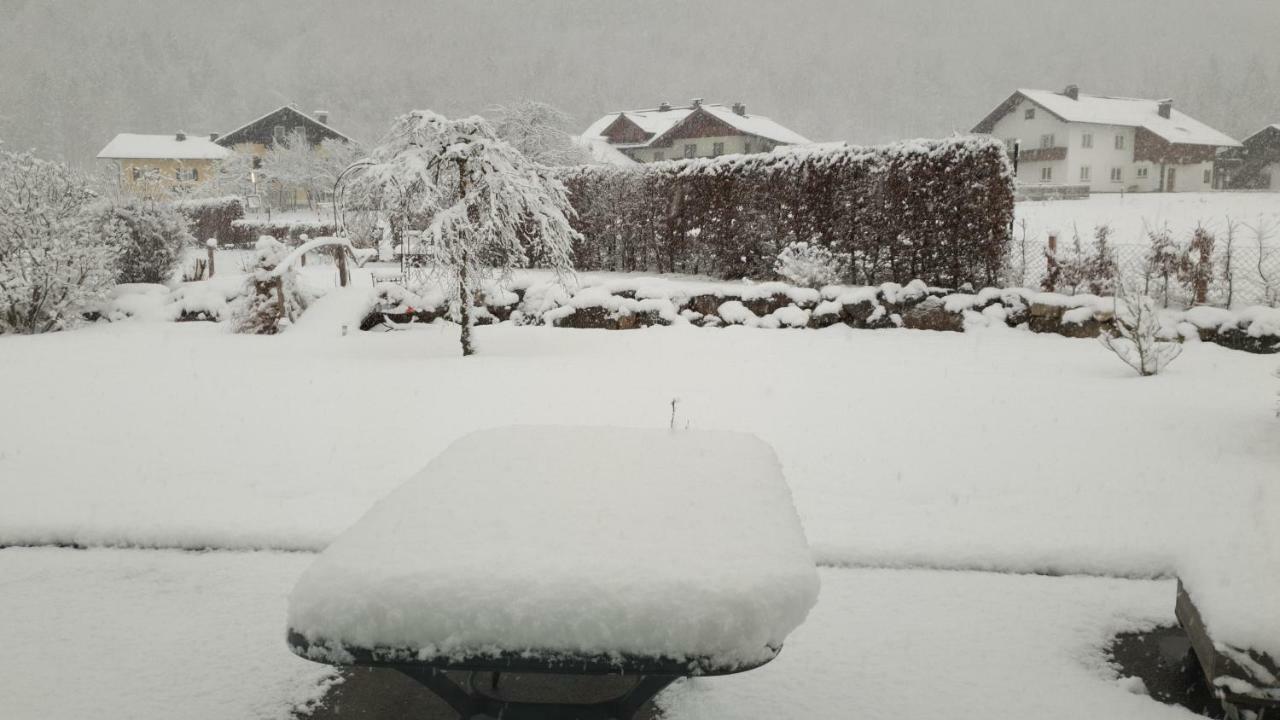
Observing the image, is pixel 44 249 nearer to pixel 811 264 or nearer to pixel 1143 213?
pixel 811 264

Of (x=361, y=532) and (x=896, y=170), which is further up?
(x=896, y=170)

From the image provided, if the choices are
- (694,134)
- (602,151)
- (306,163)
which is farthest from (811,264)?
(306,163)

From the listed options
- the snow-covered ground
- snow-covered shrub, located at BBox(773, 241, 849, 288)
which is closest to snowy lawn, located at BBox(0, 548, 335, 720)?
snow-covered shrub, located at BBox(773, 241, 849, 288)

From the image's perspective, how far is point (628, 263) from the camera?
16.3m

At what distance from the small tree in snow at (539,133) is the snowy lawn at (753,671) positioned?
31.7 metres

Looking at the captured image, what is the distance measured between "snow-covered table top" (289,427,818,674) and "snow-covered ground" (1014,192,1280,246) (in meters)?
20.9

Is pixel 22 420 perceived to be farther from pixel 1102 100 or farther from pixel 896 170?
pixel 1102 100

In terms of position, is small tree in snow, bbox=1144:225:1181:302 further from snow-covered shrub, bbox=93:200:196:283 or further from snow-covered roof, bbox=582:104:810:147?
snow-covered roof, bbox=582:104:810:147

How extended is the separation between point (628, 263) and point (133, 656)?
46.2 feet

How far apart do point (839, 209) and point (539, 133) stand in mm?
25390

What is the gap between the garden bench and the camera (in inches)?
80.4

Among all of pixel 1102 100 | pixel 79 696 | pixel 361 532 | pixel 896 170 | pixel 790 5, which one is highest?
pixel 790 5

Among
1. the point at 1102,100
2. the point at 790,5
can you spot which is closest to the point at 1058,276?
the point at 1102,100

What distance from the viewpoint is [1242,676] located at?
2078 millimetres
